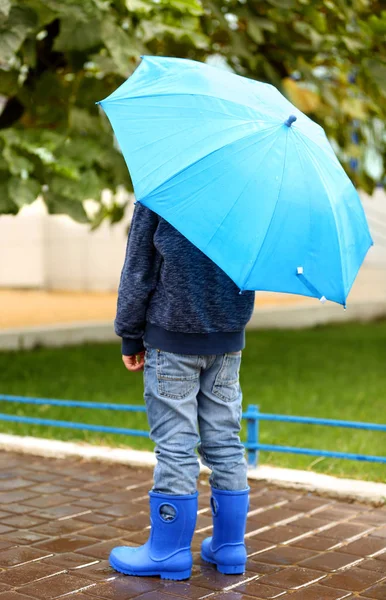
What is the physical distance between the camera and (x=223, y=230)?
324 cm

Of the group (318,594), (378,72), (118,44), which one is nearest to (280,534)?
(318,594)

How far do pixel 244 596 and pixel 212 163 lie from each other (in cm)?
161

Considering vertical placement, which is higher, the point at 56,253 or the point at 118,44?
the point at 118,44

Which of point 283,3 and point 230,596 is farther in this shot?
point 283,3

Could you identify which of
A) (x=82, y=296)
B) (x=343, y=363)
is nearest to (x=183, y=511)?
(x=343, y=363)

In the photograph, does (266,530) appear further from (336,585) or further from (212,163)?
(212,163)

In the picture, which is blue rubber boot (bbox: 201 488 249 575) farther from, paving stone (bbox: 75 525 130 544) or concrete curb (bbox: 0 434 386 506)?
concrete curb (bbox: 0 434 386 506)

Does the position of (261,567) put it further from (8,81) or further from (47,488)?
(8,81)

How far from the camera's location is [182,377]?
11.8 ft

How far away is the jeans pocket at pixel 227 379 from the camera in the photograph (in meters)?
3.68

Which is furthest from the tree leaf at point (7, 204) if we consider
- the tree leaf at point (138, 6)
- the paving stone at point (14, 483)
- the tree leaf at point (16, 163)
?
the paving stone at point (14, 483)

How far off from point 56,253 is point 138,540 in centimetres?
1545

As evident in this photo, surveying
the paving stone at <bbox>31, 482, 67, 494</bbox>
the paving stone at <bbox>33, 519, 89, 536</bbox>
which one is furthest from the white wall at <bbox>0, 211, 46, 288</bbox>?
the paving stone at <bbox>33, 519, 89, 536</bbox>

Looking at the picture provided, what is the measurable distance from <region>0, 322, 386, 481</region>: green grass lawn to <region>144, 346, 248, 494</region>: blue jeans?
5.61 feet
